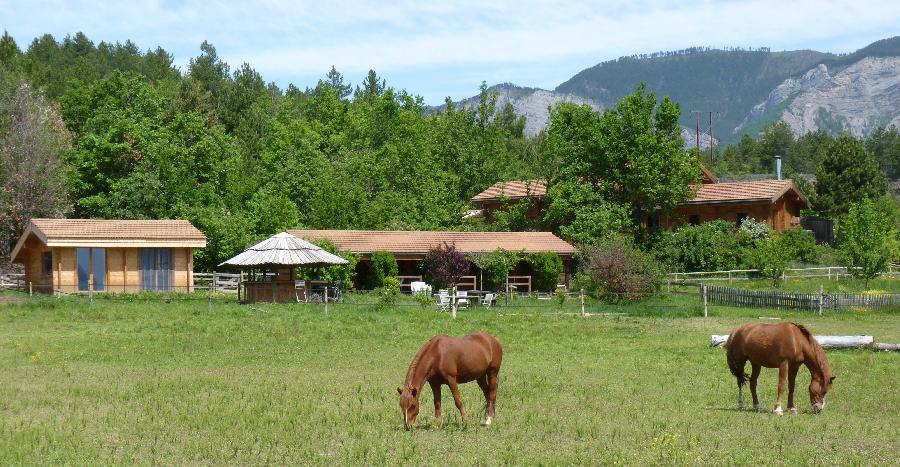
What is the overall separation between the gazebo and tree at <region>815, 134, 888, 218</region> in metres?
56.0

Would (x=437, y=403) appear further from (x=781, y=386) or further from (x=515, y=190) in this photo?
(x=515, y=190)

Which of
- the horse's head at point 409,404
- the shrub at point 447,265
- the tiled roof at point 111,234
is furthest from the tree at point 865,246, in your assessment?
the horse's head at point 409,404

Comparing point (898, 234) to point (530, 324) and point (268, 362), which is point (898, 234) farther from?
point (268, 362)

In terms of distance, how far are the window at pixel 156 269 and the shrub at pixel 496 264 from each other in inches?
599

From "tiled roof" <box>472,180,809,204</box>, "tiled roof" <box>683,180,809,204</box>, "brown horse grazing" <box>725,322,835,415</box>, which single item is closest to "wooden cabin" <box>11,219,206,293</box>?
"tiled roof" <box>472,180,809,204</box>

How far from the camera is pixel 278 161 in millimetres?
74438

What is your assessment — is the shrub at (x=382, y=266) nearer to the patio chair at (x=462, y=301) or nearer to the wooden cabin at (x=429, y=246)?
the wooden cabin at (x=429, y=246)

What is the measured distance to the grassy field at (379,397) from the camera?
46.9 ft

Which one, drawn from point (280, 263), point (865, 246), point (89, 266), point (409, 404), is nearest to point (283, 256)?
point (280, 263)

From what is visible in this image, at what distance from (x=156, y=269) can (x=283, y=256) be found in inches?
346

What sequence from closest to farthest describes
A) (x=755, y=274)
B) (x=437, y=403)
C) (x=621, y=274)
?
1. (x=437, y=403)
2. (x=621, y=274)
3. (x=755, y=274)

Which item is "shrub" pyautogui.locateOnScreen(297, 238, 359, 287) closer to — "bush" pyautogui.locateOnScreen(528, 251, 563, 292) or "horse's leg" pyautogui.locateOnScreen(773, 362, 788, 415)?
"bush" pyautogui.locateOnScreen(528, 251, 563, 292)

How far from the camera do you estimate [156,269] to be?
49875 mm

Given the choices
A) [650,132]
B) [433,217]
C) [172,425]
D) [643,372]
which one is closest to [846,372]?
[643,372]
